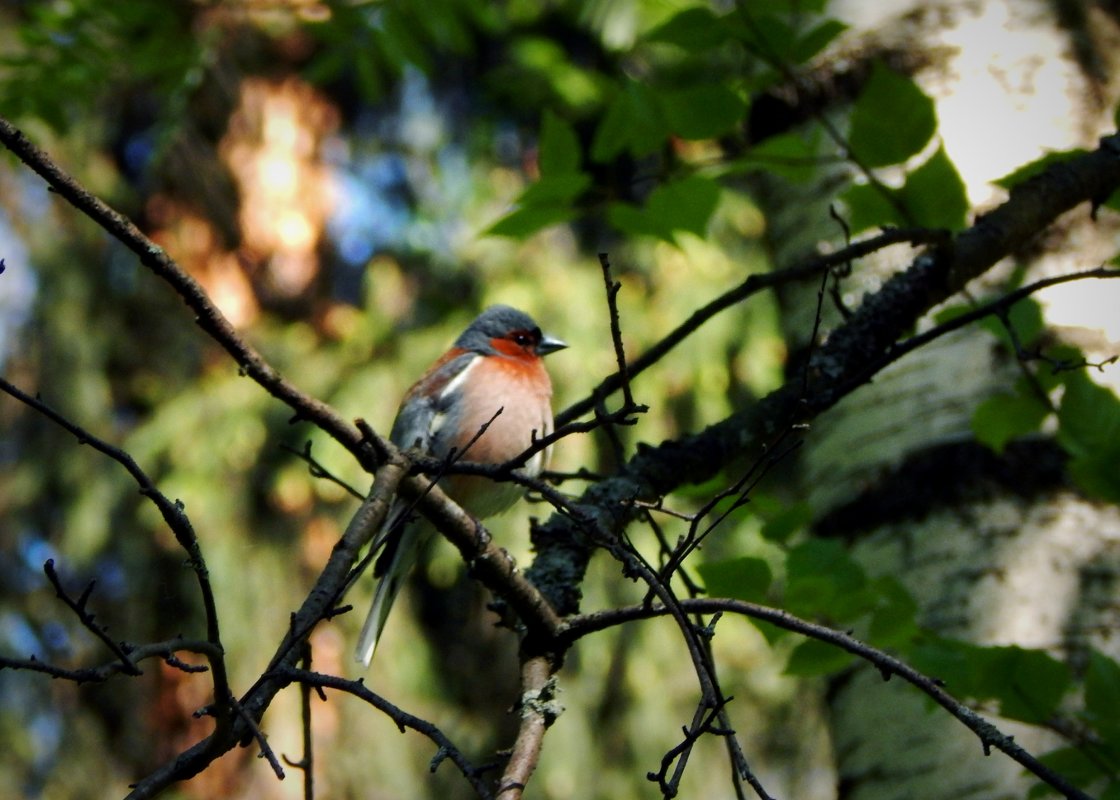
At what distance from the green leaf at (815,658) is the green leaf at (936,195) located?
105 centimetres

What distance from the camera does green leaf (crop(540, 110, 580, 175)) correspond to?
2471mm

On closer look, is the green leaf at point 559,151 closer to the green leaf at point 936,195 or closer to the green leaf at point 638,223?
the green leaf at point 638,223

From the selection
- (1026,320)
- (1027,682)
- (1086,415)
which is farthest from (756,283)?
(1027,682)

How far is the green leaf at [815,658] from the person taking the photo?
2.15 metres

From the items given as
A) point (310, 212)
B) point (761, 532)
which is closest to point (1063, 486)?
point (761, 532)

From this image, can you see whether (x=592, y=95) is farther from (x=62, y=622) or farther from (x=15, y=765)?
(x=15, y=765)

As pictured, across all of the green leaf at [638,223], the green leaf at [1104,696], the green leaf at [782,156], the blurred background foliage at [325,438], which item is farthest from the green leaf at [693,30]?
the blurred background foliage at [325,438]

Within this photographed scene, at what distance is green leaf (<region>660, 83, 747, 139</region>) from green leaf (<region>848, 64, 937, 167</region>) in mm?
292

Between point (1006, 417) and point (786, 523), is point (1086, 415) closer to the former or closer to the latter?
point (1006, 417)

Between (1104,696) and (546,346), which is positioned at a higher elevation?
(546,346)

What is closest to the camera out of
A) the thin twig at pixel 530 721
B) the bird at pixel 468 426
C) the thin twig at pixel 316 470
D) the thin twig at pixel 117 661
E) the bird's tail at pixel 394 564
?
the thin twig at pixel 117 661

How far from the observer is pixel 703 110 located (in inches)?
95.6

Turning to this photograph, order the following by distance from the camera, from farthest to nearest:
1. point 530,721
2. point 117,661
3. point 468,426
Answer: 1. point 468,426
2. point 530,721
3. point 117,661

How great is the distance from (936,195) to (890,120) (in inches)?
8.9
